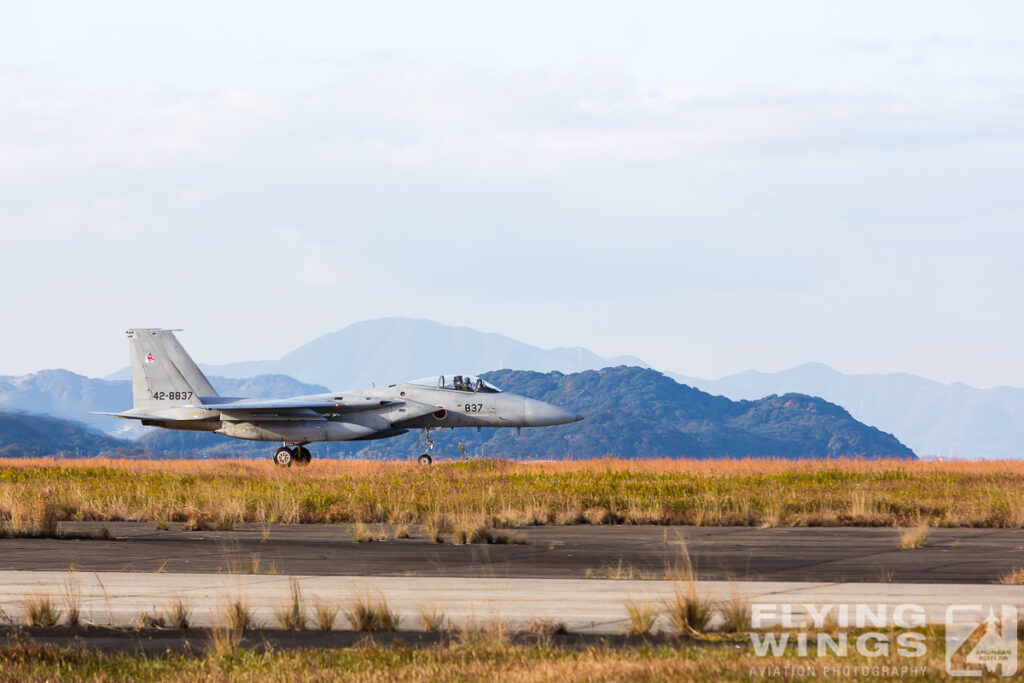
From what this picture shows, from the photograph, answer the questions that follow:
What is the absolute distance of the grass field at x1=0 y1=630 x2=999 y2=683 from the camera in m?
9.48

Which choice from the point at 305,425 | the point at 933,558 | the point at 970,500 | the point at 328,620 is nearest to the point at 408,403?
the point at 305,425

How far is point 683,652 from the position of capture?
34.0 feet

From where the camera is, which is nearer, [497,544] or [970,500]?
[497,544]

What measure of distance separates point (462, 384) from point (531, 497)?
49.6 feet

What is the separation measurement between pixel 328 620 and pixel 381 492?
17677 millimetres

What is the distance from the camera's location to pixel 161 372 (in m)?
45.3

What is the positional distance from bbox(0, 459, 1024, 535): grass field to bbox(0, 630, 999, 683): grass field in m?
11.9

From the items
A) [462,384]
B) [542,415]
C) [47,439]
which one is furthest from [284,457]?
[47,439]

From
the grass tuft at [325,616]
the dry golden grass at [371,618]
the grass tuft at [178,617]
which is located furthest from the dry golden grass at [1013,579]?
the grass tuft at [178,617]

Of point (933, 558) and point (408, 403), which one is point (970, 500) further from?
point (408, 403)

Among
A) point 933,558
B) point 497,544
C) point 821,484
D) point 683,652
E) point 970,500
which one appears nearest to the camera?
point 683,652

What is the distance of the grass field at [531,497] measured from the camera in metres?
25.3

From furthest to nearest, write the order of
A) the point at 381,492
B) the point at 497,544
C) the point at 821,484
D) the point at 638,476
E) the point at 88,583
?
the point at 638,476 < the point at 821,484 < the point at 381,492 < the point at 497,544 < the point at 88,583

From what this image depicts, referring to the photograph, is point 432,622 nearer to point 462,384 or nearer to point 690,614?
point 690,614
